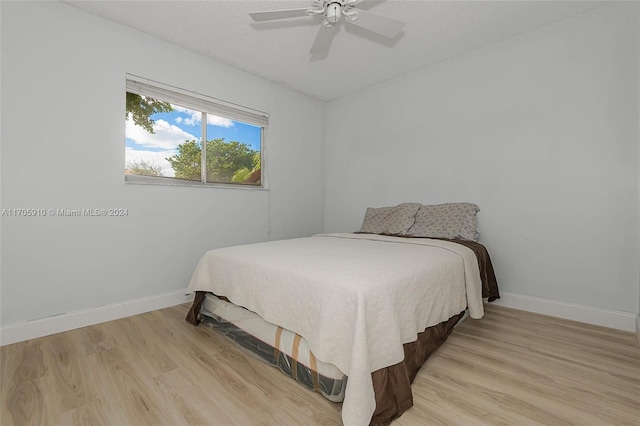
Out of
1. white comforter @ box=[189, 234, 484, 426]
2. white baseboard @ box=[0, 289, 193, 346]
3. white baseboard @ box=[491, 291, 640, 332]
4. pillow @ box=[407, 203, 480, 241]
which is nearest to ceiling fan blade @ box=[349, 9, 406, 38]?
white comforter @ box=[189, 234, 484, 426]

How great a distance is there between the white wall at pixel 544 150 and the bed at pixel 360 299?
0.59m

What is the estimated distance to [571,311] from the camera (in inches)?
94.4

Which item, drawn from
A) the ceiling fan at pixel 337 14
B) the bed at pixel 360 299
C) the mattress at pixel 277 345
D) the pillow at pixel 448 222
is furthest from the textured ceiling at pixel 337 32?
the mattress at pixel 277 345

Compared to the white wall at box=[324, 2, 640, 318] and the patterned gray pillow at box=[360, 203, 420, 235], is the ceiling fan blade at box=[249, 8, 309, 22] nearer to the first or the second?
the white wall at box=[324, 2, 640, 318]

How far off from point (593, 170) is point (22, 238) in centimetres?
429

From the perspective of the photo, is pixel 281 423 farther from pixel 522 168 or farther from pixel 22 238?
pixel 522 168

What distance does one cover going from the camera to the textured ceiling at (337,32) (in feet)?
7.42

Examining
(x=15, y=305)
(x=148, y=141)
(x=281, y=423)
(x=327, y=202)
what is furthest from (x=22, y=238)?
(x=327, y=202)

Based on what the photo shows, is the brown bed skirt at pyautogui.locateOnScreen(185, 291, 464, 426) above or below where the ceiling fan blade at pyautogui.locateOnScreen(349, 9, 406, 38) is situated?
below

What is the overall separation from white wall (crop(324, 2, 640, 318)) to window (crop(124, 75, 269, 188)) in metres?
1.79

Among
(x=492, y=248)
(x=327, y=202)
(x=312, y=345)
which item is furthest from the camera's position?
(x=327, y=202)

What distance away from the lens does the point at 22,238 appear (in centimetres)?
204

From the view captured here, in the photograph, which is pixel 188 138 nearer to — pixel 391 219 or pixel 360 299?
pixel 391 219

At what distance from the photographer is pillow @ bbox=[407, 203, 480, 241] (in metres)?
2.71
